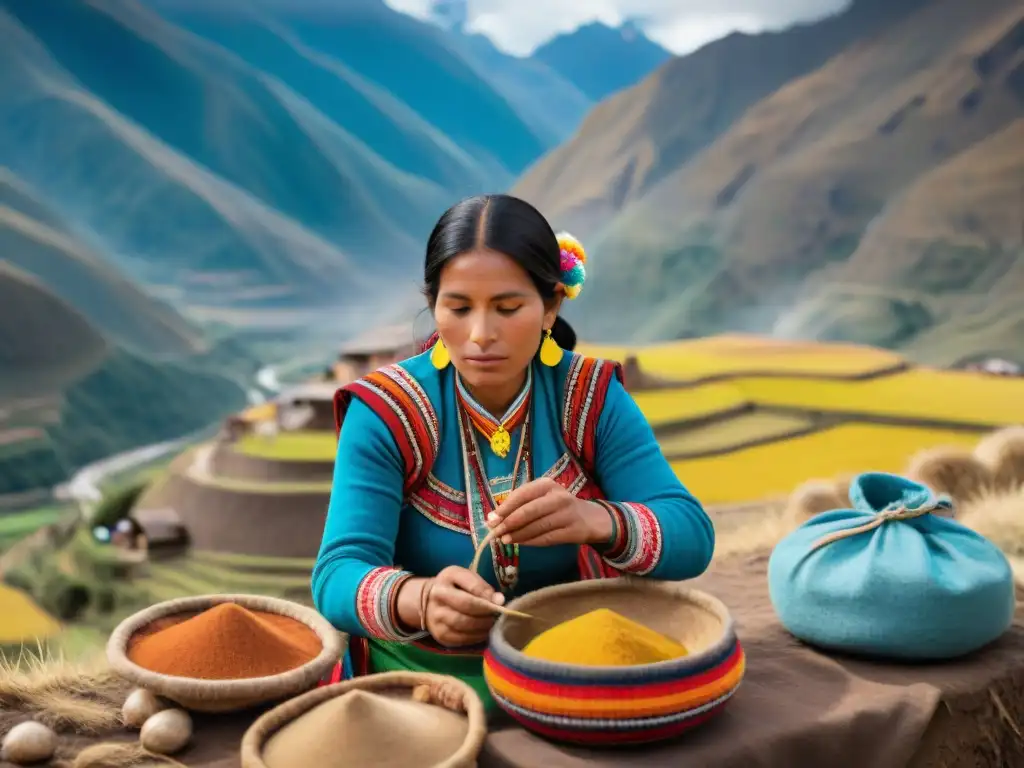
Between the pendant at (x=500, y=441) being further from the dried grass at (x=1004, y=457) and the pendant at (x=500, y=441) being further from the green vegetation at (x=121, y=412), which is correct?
the green vegetation at (x=121, y=412)

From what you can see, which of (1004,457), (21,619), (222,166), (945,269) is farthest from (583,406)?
(222,166)

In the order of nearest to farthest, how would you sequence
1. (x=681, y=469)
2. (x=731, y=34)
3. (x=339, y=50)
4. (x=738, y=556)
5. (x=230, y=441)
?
1. (x=738, y=556)
2. (x=681, y=469)
3. (x=230, y=441)
4. (x=731, y=34)
5. (x=339, y=50)

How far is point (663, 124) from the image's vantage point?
24.0 m

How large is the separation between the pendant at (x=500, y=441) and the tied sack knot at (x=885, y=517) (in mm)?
646

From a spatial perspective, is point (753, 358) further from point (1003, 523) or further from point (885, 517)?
point (885, 517)

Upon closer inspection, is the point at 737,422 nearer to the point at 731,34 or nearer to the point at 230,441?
the point at 230,441

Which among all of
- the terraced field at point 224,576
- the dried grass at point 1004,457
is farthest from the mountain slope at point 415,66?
the dried grass at point 1004,457

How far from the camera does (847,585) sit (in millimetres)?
1735

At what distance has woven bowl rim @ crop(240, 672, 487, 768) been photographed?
3.67ft

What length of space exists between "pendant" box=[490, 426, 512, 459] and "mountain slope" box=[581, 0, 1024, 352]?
16636 millimetres

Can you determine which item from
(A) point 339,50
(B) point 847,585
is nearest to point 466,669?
(B) point 847,585

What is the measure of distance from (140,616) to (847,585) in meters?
1.20

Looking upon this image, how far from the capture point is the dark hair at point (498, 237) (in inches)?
59.2

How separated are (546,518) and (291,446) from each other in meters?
13.9
